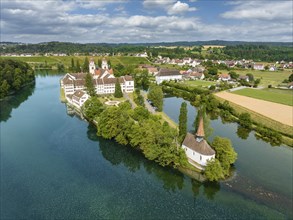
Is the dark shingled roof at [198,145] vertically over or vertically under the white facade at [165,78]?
over

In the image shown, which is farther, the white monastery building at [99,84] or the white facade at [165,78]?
the white facade at [165,78]

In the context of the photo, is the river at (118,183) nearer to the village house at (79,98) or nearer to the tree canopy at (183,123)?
the tree canopy at (183,123)

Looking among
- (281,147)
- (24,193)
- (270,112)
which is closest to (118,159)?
(24,193)

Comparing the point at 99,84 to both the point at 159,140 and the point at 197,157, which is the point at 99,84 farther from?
the point at 197,157

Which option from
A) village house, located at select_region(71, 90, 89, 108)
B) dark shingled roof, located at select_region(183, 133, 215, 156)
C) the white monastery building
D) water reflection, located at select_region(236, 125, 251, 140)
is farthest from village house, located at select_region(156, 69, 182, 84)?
dark shingled roof, located at select_region(183, 133, 215, 156)

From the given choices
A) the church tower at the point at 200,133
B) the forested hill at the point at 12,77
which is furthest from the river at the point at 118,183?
the forested hill at the point at 12,77

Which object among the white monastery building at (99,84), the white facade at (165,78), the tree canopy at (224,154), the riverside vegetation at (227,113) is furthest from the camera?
the white facade at (165,78)

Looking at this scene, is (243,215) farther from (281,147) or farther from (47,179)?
(47,179)
